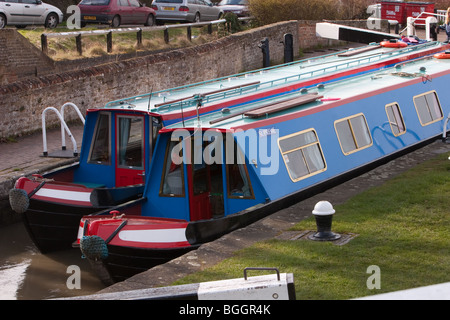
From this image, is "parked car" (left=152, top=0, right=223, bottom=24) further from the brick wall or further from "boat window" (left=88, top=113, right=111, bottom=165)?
"boat window" (left=88, top=113, right=111, bottom=165)

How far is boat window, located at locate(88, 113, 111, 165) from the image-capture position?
11.5 metres

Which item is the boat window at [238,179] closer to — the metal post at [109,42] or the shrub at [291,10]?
the metal post at [109,42]

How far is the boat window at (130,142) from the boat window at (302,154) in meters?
2.27

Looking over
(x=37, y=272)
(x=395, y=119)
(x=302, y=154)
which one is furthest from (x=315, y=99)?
(x=37, y=272)

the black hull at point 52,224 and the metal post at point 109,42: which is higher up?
the metal post at point 109,42

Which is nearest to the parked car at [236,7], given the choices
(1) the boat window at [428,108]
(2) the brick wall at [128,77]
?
(2) the brick wall at [128,77]

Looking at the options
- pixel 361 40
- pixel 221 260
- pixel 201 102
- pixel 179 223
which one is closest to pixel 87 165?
pixel 201 102

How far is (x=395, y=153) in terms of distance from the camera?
39.4ft

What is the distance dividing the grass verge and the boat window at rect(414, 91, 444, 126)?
3.52 metres

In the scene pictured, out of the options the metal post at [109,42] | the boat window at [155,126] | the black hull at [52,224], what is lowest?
the black hull at [52,224]

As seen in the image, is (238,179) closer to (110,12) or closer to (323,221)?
(323,221)

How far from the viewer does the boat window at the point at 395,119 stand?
40.2 ft

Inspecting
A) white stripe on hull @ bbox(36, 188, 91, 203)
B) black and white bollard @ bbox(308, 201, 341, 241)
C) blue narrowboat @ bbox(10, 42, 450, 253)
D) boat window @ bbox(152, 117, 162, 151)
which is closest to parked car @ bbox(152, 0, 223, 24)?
blue narrowboat @ bbox(10, 42, 450, 253)

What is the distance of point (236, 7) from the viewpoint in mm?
30344
